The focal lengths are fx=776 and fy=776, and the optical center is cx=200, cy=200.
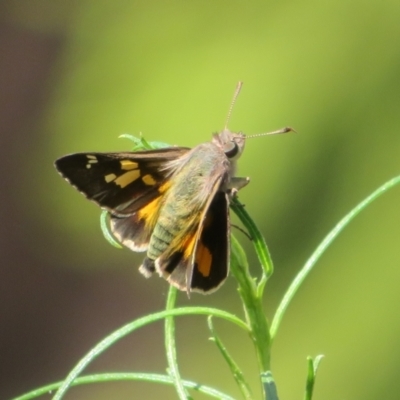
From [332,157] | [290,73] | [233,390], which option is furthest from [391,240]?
[233,390]

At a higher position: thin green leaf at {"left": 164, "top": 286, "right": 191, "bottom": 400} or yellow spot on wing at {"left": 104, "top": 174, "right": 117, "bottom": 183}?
yellow spot on wing at {"left": 104, "top": 174, "right": 117, "bottom": 183}

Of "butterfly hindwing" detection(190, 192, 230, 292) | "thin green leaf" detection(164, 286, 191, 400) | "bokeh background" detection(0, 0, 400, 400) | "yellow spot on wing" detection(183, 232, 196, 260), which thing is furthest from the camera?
"bokeh background" detection(0, 0, 400, 400)

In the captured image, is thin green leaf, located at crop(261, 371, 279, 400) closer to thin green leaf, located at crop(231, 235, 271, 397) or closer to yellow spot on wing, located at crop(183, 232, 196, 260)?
thin green leaf, located at crop(231, 235, 271, 397)

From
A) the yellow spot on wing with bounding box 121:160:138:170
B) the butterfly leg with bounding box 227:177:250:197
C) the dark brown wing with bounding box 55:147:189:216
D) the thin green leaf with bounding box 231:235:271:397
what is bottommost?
the thin green leaf with bounding box 231:235:271:397

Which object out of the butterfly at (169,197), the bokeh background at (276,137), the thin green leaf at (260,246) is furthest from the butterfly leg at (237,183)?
the bokeh background at (276,137)

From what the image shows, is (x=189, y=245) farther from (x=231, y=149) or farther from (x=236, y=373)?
(x=236, y=373)

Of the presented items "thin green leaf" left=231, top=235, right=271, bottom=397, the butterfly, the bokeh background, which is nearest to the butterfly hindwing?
the butterfly

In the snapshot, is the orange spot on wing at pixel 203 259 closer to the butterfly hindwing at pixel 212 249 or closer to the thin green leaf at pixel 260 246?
the butterfly hindwing at pixel 212 249
